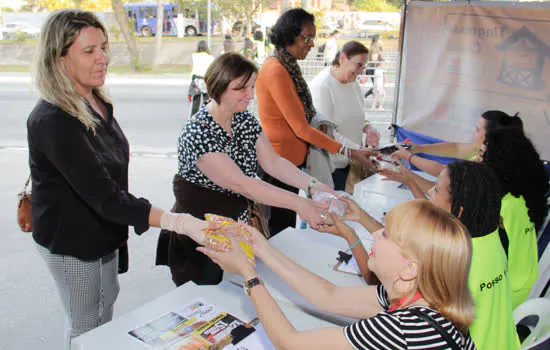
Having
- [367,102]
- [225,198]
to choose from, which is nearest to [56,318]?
[225,198]

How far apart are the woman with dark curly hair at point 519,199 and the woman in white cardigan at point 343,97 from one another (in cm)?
123

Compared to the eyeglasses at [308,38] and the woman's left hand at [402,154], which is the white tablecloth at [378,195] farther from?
the eyeglasses at [308,38]

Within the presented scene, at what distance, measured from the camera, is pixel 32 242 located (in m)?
4.02

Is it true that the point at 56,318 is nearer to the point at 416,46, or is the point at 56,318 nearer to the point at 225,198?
the point at 225,198

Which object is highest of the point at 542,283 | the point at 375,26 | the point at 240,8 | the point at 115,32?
the point at 240,8

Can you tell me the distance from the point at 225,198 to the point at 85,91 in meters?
0.73

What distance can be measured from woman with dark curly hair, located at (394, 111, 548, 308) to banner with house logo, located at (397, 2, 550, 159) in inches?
62.9

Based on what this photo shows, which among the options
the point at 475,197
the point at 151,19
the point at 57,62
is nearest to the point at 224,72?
the point at 57,62

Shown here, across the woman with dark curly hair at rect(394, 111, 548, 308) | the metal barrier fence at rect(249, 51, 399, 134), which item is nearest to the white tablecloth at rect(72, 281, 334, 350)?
the woman with dark curly hair at rect(394, 111, 548, 308)

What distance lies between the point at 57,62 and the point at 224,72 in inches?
27.7

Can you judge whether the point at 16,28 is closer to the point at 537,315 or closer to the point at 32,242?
the point at 32,242

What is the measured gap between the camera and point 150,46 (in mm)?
23594

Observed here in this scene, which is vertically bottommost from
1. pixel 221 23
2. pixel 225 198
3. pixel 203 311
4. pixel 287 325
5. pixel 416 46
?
pixel 203 311

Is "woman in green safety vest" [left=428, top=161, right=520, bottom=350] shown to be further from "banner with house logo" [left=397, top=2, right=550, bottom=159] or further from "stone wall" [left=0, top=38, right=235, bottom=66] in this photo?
"stone wall" [left=0, top=38, right=235, bottom=66]
